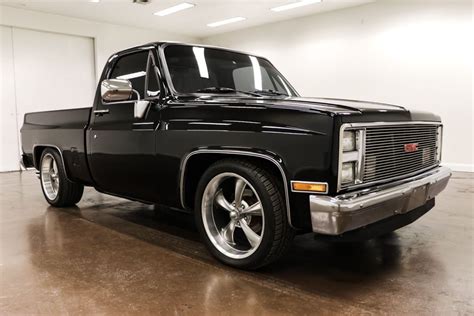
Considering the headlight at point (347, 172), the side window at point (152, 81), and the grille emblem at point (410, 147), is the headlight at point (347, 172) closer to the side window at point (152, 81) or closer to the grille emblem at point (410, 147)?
the grille emblem at point (410, 147)

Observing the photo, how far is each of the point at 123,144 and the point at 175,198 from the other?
81cm

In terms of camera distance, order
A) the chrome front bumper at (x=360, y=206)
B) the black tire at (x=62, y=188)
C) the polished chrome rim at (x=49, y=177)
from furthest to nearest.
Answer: the polished chrome rim at (x=49, y=177), the black tire at (x=62, y=188), the chrome front bumper at (x=360, y=206)

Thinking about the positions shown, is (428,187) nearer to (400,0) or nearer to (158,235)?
(158,235)

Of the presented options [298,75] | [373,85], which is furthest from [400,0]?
[298,75]

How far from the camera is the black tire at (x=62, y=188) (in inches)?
187

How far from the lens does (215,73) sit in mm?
3633

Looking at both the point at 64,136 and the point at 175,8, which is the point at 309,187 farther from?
the point at 175,8

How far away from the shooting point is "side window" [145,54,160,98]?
3.49m

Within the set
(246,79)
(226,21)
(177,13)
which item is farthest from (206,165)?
(226,21)

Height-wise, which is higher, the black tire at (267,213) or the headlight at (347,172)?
the headlight at (347,172)

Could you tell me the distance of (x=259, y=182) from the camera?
263 cm

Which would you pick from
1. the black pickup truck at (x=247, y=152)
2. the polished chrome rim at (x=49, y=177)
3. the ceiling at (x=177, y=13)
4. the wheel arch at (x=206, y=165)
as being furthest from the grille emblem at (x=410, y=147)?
the ceiling at (x=177, y=13)

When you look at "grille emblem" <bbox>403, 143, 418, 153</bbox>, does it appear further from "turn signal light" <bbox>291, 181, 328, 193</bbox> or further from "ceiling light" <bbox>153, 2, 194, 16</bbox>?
"ceiling light" <bbox>153, 2, 194, 16</bbox>

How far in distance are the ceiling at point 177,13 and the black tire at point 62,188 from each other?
5684mm
